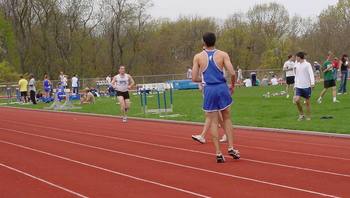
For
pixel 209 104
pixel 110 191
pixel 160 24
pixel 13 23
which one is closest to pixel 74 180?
pixel 110 191

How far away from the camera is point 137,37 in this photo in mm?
76125

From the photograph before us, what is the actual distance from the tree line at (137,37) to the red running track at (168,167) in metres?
57.0

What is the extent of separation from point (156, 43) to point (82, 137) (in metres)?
66.0

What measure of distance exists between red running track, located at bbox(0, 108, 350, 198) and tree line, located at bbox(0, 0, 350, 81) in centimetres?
5697

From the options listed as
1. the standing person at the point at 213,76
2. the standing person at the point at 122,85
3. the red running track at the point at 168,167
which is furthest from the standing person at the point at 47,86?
the standing person at the point at 213,76

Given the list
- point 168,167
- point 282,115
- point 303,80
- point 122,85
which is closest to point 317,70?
point 282,115

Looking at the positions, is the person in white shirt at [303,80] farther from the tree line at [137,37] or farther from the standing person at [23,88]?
the tree line at [137,37]

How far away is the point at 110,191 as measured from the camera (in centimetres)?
750

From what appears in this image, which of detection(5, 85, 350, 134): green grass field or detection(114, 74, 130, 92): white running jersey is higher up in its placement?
detection(114, 74, 130, 92): white running jersey

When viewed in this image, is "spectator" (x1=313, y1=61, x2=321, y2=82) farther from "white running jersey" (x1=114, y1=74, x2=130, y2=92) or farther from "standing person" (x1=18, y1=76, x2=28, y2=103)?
"white running jersey" (x1=114, y1=74, x2=130, y2=92)

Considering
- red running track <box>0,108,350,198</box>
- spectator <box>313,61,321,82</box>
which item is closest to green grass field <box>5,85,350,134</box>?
red running track <box>0,108,350,198</box>

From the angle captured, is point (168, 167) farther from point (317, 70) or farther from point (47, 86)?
point (317, 70)

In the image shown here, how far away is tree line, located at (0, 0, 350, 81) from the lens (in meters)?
71.2

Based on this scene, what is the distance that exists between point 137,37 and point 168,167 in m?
67.6
